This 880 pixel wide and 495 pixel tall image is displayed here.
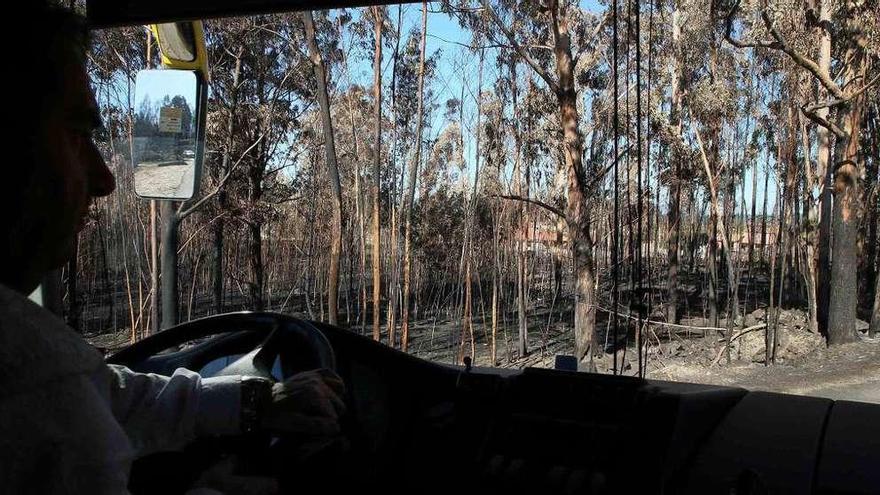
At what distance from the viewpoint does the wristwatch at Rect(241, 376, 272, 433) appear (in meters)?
1.12

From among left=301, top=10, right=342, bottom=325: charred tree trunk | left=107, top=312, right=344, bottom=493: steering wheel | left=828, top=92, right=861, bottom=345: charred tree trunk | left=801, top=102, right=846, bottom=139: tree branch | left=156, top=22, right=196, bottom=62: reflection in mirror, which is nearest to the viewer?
left=107, top=312, right=344, bottom=493: steering wheel

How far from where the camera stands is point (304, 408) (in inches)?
46.4

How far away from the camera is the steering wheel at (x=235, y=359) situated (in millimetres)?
1320

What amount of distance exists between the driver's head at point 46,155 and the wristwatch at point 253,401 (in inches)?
20.9

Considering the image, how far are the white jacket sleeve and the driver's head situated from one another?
0.52 m

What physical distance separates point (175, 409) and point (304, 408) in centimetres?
19

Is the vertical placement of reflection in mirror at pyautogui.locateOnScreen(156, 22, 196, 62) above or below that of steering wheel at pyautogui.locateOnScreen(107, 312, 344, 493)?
above

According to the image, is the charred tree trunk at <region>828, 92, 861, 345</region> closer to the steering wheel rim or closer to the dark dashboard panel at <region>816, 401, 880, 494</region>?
the dark dashboard panel at <region>816, 401, 880, 494</region>

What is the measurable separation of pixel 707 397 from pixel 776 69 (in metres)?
14.7

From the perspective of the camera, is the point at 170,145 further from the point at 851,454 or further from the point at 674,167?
the point at 674,167

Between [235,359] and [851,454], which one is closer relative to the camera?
[851,454]

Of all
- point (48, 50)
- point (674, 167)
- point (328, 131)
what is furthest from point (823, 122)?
point (48, 50)

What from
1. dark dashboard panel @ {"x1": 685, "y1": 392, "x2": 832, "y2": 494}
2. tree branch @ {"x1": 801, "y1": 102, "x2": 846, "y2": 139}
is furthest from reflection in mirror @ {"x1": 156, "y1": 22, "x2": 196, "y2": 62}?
tree branch @ {"x1": 801, "y1": 102, "x2": 846, "y2": 139}

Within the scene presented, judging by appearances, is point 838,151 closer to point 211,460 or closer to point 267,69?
point 267,69
